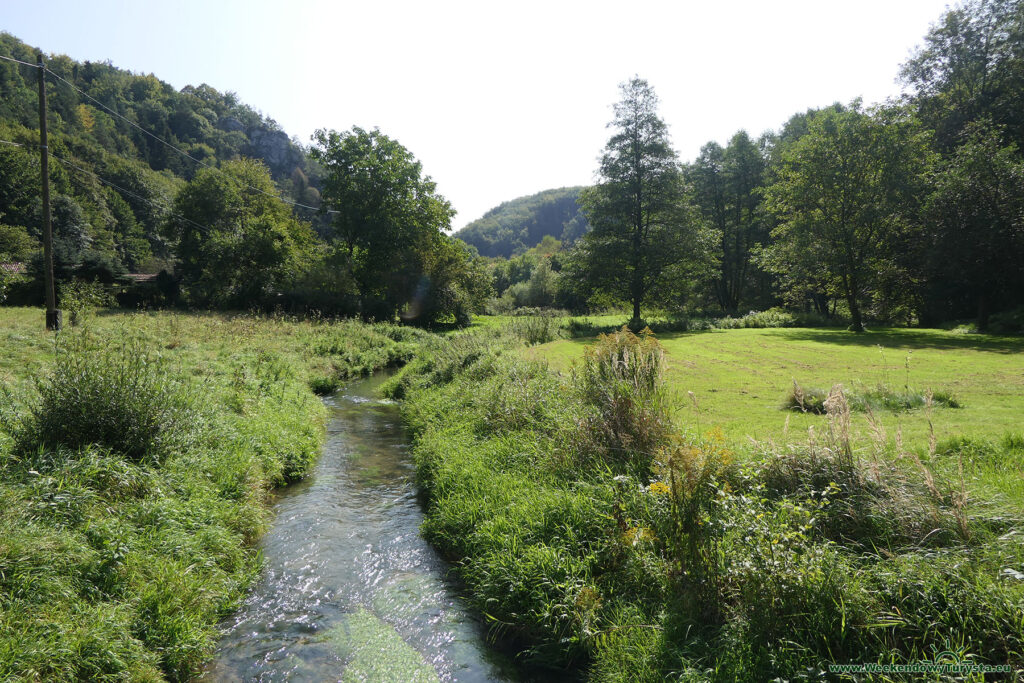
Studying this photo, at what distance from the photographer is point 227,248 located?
3712 cm

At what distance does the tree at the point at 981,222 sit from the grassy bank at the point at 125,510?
2877 centimetres

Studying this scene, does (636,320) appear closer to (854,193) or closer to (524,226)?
(854,193)

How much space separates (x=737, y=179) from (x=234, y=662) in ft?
161

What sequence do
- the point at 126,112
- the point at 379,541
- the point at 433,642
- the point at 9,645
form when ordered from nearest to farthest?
the point at 9,645
the point at 433,642
the point at 379,541
the point at 126,112

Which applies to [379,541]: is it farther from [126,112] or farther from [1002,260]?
[126,112]

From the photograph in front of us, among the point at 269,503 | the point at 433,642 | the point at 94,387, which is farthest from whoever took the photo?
the point at 269,503

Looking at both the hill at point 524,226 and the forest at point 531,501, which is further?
the hill at point 524,226

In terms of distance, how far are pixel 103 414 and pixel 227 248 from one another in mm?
35632

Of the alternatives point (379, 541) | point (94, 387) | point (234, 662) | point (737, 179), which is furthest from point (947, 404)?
point (737, 179)

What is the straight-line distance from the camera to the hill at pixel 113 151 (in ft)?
155

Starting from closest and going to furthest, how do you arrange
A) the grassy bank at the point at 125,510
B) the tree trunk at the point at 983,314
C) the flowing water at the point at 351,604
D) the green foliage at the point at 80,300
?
1. the grassy bank at the point at 125,510
2. the flowing water at the point at 351,604
3. the green foliage at the point at 80,300
4. the tree trunk at the point at 983,314

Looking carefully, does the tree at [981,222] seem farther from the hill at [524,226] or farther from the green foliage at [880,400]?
the hill at [524,226]

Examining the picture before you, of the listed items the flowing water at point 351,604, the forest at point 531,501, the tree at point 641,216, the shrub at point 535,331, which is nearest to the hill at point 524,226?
the tree at point 641,216

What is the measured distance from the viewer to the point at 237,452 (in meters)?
8.50
